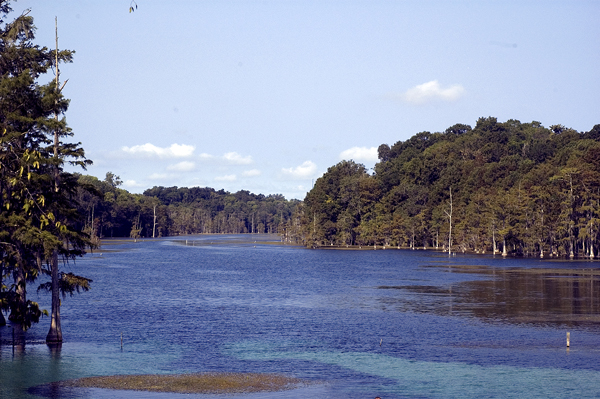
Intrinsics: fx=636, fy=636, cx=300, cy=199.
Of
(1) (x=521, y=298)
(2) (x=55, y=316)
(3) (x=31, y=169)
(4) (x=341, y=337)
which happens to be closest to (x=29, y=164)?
(3) (x=31, y=169)

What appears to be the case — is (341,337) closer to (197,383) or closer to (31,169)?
(197,383)

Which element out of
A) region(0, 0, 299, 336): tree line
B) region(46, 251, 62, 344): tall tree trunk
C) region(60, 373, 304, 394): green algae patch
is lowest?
region(60, 373, 304, 394): green algae patch

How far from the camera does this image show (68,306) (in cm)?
6738

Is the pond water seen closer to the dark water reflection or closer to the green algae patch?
the dark water reflection

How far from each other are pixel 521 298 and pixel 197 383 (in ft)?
165

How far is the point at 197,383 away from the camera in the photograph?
36.0 m

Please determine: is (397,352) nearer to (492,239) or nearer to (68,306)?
(68,306)

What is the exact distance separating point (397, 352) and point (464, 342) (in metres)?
6.63

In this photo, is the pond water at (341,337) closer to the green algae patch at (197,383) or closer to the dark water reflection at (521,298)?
the dark water reflection at (521,298)

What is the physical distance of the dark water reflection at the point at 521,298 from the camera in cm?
6069

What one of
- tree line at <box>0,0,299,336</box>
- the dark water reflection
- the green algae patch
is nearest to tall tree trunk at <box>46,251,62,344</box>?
tree line at <box>0,0,299,336</box>

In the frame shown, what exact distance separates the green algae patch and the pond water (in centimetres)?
113

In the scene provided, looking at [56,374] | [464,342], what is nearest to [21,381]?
[56,374]

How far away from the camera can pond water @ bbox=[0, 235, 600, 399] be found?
121ft
